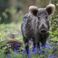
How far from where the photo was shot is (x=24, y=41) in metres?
8.30

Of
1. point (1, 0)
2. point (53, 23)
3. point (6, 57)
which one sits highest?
point (1, 0)

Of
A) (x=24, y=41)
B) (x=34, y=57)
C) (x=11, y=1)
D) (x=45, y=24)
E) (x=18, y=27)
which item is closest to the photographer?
(x=34, y=57)

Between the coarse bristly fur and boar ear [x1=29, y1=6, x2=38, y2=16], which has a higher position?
boar ear [x1=29, y1=6, x2=38, y2=16]

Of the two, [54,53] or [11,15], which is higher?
[11,15]

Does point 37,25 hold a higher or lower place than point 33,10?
lower

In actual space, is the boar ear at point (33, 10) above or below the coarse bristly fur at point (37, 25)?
above

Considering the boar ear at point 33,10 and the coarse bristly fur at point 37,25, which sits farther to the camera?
the boar ear at point 33,10

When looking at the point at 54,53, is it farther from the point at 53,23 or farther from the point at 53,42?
the point at 53,23

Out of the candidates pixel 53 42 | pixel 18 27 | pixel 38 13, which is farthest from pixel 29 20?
pixel 18 27

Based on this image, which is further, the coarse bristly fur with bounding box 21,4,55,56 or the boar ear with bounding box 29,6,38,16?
the boar ear with bounding box 29,6,38,16

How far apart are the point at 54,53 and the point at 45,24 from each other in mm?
726

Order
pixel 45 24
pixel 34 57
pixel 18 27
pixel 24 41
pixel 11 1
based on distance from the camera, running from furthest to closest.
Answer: pixel 18 27, pixel 24 41, pixel 11 1, pixel 45 24, pixel 34 57

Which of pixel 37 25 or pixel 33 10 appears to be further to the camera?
pixel 33 10

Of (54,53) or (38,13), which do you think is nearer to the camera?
(54,53)
